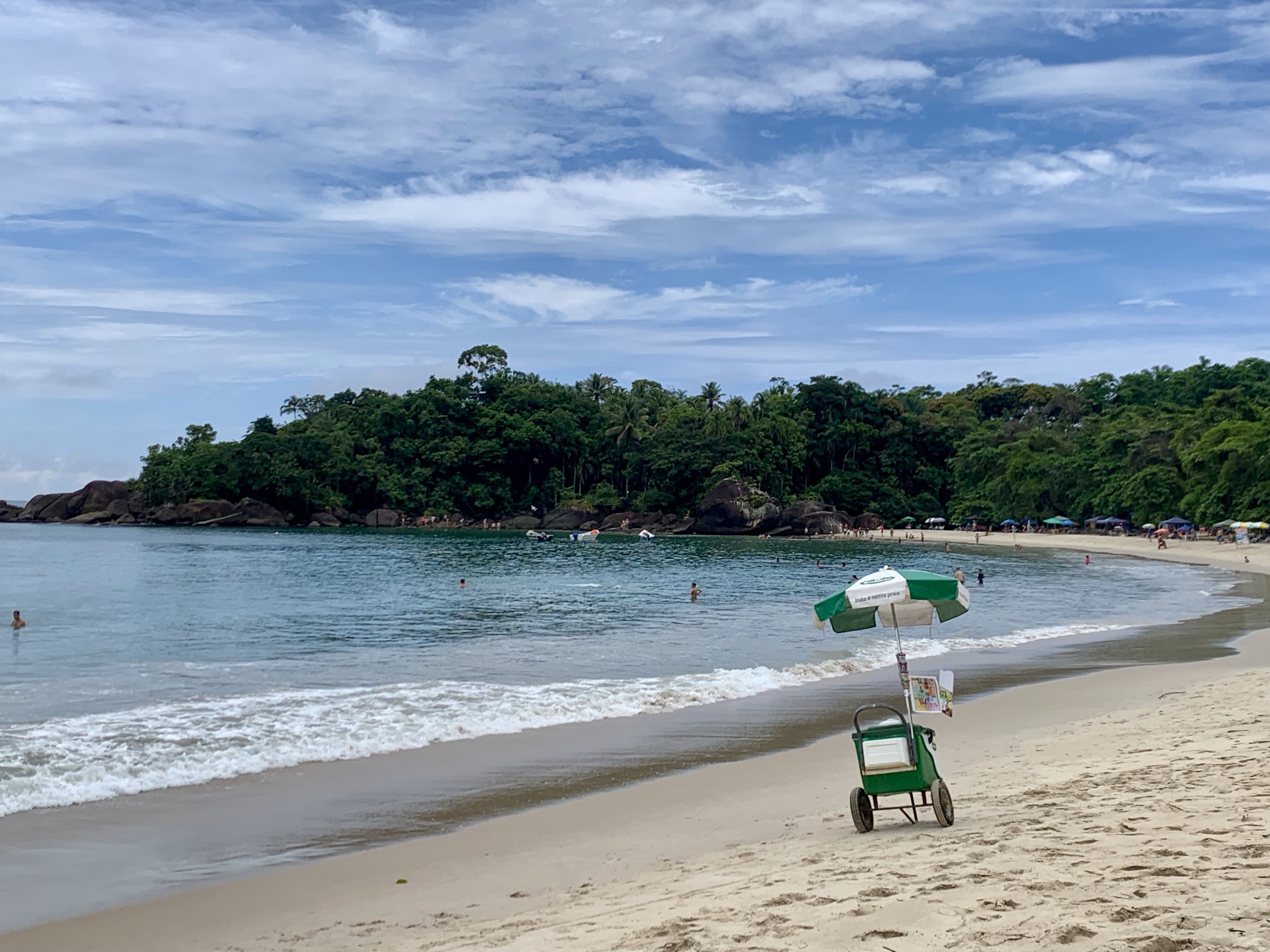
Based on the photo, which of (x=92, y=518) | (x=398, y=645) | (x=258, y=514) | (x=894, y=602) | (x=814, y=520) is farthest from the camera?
(x=92, y=518)

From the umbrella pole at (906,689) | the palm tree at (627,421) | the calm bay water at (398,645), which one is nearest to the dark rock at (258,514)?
the palm tree at (627,421)

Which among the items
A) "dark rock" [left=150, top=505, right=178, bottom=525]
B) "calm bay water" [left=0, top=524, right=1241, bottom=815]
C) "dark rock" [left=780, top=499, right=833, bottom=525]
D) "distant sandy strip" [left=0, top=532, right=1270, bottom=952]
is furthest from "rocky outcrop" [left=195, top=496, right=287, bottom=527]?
"distant sandy strip" [left=0, top=532, right=1270, bottom=952]

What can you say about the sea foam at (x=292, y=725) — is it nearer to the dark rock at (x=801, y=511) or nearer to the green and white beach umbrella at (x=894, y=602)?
the green and white beach umbrella at (x=894, y=602)

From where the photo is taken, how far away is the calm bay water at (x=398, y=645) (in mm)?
11938

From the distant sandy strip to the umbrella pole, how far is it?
605 millimetres

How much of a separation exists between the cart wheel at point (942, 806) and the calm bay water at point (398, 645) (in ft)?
23.2

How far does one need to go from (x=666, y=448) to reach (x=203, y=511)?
48.6 metres

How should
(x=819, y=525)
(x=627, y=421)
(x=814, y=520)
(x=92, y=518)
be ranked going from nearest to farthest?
1. (x=819, y=525)
2. (x=814, y=520)
3. (x=92, y=518)
4. (x=627, y=421)

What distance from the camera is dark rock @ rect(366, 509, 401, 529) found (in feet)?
348

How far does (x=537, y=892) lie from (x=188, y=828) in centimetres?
389

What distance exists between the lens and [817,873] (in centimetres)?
569

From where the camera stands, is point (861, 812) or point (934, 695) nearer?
point (861, 812)

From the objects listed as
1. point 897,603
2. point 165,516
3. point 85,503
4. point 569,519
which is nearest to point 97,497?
point 85,503

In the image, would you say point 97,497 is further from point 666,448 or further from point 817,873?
point 817,873
